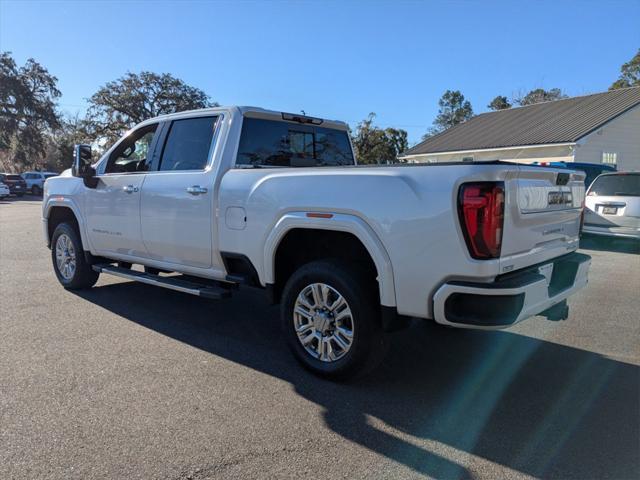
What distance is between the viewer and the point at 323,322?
3881mm

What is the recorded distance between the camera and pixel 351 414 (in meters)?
3.42

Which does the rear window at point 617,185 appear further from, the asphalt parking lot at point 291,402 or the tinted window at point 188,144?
the tinted window at point 188,144

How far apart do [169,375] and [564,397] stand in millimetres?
2977

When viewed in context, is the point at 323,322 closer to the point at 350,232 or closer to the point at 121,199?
the point at 350,232

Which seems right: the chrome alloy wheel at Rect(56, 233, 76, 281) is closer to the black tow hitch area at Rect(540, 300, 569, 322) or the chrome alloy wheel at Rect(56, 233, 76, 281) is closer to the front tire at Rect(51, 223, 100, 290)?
the front tire at Rect(51, 223, 100, 290)

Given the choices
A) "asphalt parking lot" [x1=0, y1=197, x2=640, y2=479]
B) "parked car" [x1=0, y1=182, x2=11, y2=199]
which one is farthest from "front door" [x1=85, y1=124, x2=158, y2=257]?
"parked car" [x1=0, y1=182, x2=11, y2=199]

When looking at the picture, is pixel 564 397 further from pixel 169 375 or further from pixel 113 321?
pixel 113 321

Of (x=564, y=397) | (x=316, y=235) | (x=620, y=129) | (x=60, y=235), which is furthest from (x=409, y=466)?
(x=620, y=129)

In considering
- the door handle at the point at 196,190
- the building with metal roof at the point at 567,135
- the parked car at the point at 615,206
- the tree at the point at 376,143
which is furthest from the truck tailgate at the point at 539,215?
the tree at the point at 376,143

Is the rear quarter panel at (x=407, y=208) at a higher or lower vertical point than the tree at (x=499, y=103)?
lower

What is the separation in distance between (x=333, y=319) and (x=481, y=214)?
138cm

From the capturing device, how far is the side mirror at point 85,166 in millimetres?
5977

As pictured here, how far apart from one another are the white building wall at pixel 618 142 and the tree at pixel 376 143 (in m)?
15.9

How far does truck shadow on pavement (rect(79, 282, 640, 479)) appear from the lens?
2.95 m
